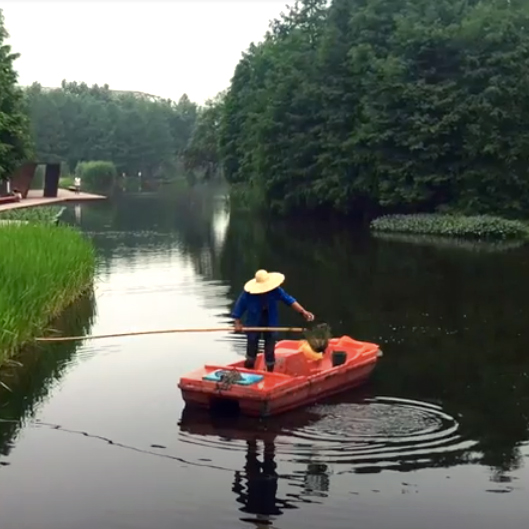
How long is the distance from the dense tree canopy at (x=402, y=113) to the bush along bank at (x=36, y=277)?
18.9 m

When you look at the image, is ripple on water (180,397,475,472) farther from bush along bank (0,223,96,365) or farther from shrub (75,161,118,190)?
shrub (75,161,118,190)

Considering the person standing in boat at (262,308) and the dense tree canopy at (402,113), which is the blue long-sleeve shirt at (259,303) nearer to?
the person standing in boat at (262,308)

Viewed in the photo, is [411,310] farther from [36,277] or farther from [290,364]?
[36,277]

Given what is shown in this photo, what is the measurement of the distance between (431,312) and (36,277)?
669 cm

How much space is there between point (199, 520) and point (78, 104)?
90413 millimetres

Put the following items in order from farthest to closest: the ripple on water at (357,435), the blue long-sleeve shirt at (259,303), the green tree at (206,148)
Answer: the green tree at (206,148)
the blue long-sleeve shirt at (259,303)
the ripple on water at (357,435)

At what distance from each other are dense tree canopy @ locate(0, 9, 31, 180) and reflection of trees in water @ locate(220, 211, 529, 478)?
970 centimetres

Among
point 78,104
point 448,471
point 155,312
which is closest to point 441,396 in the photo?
point 448,471

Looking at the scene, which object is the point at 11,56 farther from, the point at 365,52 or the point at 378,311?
the point at 378,311

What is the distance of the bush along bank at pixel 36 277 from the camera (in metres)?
11.8

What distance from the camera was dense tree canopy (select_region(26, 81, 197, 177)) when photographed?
292 ft

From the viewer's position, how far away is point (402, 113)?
35.8m

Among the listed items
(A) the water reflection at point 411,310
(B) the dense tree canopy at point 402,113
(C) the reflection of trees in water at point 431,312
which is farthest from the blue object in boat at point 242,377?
(B) the dense tree canopy at point 402,113

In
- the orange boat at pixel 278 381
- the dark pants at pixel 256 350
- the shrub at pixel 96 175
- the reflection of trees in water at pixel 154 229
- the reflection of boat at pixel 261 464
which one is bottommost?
the reflection of boat at pixel 261 464
